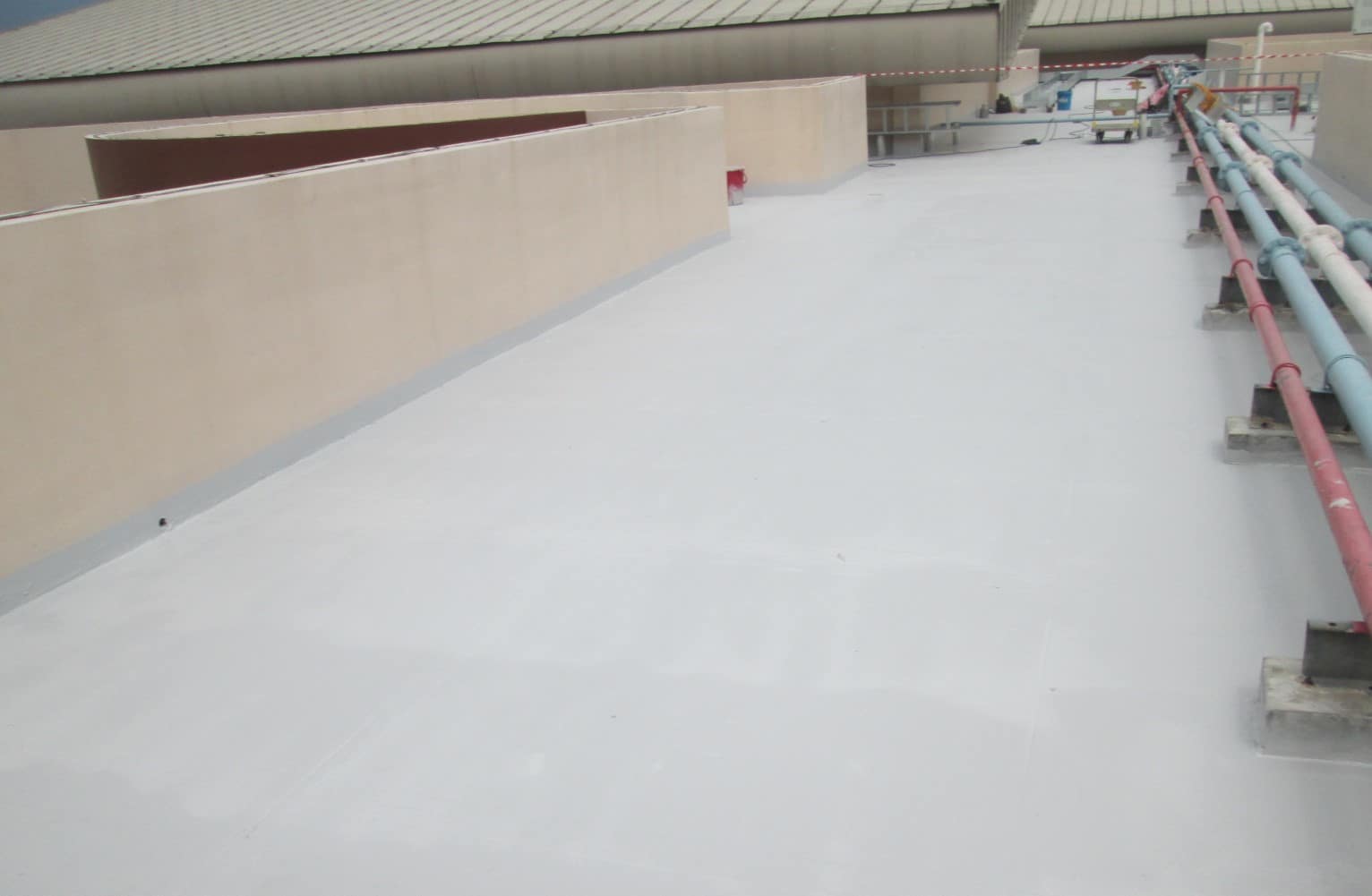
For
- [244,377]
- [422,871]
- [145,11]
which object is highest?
[145,11]

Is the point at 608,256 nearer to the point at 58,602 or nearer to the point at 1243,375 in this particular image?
the point at 1243,375

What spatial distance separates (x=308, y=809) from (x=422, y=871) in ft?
1.36

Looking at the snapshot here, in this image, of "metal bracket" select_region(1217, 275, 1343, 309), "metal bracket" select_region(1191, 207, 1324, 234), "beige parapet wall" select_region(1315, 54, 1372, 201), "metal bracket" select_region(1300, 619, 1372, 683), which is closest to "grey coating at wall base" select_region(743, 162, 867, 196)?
"metal bracket" select_region(1191, 207, 1324, 234)

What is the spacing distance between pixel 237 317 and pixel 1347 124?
37.7ft

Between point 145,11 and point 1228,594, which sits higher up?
point 145,11

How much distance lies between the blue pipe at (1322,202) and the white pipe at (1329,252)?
4.3 inches

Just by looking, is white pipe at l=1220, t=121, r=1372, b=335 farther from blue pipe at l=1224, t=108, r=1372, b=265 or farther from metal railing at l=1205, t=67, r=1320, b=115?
metal railing at l=1205, t=67, r=1320, b=115

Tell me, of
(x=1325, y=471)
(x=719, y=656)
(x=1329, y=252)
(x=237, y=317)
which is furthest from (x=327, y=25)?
(x=1325, y=471)

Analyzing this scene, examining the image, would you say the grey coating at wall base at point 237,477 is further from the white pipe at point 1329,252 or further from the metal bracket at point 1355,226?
the metal bracket at point 1355,226

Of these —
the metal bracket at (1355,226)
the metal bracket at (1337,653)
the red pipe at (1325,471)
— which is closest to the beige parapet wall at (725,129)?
the metal bracket at (1355,226)

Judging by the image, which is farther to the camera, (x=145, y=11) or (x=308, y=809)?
(x=145, y=11)

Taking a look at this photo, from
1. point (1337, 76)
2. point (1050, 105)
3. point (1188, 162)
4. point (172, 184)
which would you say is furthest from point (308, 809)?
point (1050, 105)

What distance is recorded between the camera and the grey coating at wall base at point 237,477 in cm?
405

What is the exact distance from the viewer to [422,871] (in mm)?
2562
